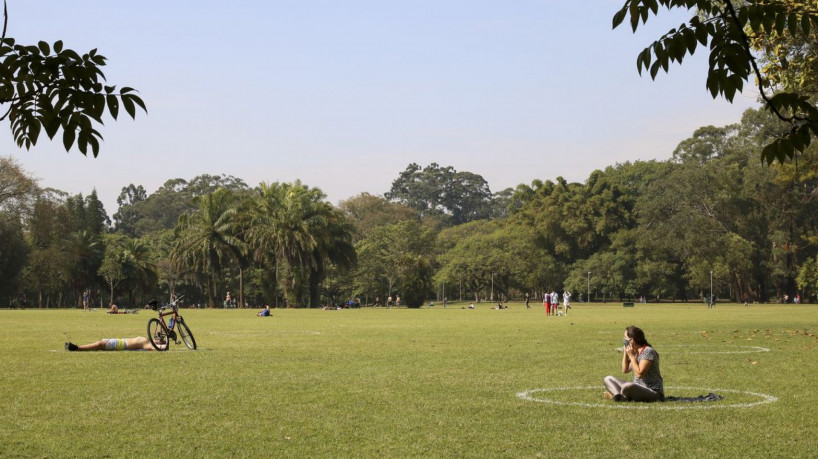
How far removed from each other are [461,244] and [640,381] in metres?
115

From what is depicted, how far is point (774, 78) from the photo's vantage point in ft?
76.4

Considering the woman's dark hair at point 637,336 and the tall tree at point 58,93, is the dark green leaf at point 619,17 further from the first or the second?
the woman's dark hair at point 637,336

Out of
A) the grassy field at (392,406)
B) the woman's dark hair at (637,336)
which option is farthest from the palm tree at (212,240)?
the woman's dark hair at (637,336)

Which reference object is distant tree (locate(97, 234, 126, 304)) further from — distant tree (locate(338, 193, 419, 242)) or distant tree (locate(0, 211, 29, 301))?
distant tree (locate(338, 193, 419, 242))

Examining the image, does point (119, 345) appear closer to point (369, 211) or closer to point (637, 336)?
point (637, 336)

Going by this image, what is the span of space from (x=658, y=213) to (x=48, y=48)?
107097 millimetres

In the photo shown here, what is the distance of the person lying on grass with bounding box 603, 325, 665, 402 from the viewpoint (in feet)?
37.9

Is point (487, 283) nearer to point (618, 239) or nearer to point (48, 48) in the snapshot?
point (618, 239)

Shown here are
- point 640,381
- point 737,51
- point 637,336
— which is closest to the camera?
point 737,51

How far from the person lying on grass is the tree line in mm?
69302

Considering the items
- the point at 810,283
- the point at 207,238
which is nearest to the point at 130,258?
the point at 207,238

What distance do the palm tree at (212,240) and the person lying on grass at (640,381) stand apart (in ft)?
265

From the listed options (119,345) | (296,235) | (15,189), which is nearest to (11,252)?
(15,189)

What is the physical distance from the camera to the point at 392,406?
440 inches
